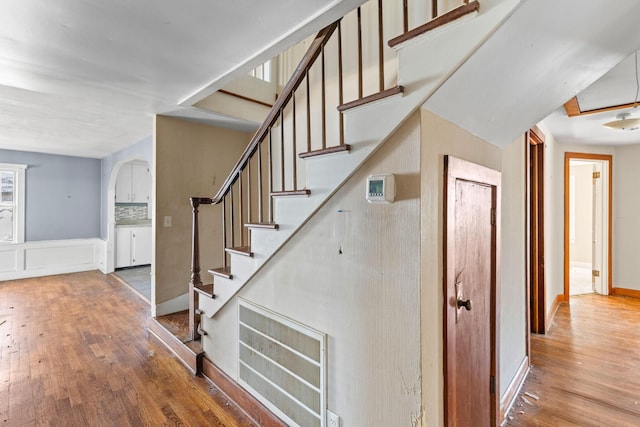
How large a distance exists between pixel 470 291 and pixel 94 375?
2.94 m

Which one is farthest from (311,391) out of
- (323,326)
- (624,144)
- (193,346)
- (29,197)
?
(29,197)

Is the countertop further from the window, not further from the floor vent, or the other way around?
the floor vent

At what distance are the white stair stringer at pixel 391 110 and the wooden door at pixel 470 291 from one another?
0.32 meters

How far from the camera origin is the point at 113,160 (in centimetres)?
554

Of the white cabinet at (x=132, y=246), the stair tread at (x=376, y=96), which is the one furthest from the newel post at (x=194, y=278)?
the white cabinet at (x=132, y=246)

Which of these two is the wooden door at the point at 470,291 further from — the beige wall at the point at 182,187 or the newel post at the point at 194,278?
the beige wall at the point at 182,187

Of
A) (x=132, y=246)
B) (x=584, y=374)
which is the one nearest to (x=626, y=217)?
(x=584, y=374)

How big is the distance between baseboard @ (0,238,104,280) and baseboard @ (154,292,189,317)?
3.80m

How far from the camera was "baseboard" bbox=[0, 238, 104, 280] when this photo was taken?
5.37m

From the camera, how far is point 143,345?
2967 mm

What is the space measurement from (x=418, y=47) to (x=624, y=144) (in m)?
5.09

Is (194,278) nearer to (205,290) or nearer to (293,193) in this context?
(205,290)

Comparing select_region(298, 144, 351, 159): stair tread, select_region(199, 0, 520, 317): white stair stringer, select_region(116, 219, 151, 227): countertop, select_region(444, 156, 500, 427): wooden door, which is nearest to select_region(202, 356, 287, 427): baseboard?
select_region(199, 0, 520, 317): white stair stringer

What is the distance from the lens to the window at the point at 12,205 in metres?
5.39
